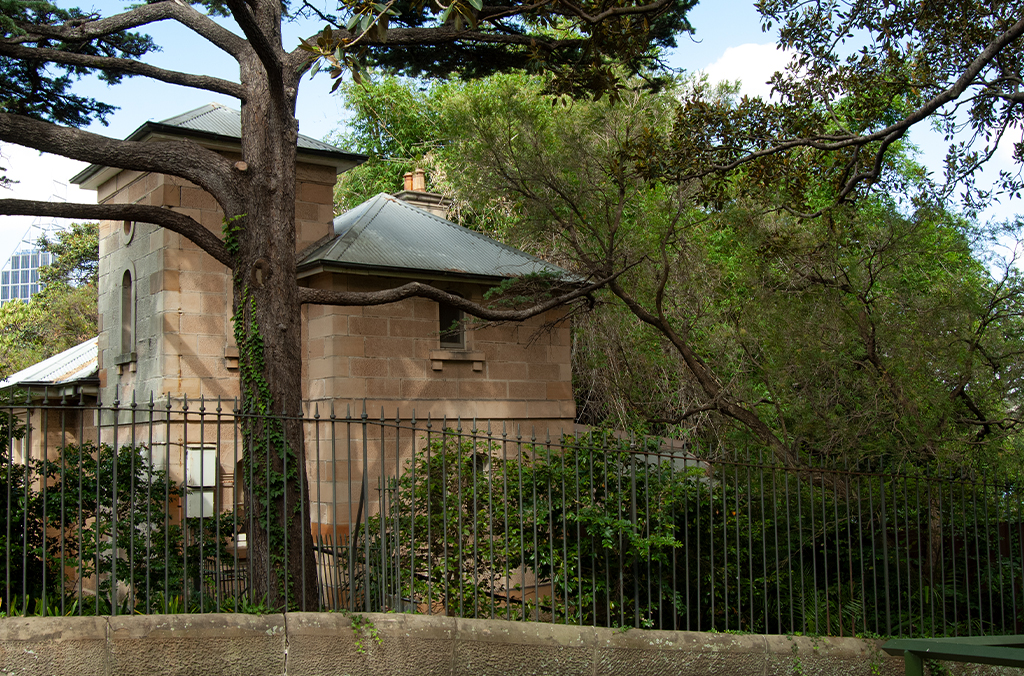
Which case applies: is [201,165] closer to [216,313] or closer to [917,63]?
[216,313]

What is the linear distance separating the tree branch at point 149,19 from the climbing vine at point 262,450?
3259 mm

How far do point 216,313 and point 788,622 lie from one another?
392 inches

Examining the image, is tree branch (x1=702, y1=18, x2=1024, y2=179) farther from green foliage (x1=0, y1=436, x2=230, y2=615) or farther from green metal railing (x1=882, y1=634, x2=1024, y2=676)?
green foliage (x1=0, y1=436, x2=230, y2=615)

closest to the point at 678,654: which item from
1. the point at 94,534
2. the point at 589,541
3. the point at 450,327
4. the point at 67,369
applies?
the point at 589,541

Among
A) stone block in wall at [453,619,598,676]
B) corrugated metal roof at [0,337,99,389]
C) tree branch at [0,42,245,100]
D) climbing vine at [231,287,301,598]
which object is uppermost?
tree branch at [0,42,245,100]

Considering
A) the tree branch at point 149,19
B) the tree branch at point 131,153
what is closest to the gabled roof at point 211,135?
the tree branch at point 149,19

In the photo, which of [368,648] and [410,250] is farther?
[410,250]

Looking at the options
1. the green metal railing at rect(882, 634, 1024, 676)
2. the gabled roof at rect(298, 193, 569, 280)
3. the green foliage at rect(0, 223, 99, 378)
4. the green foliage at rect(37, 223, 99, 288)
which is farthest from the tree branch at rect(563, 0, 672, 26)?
the green foliage at rect(37, 223, 99, 288)

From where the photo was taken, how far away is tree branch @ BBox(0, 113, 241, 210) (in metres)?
8.73

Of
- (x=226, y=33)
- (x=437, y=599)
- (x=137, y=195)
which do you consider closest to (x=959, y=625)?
(x=437, y=599)

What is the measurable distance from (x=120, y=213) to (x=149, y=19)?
320 cm

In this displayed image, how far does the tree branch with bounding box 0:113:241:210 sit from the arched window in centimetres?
717

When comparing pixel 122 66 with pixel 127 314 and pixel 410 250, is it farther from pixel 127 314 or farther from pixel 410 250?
pixel 127 314

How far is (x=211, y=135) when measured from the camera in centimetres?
1521
